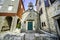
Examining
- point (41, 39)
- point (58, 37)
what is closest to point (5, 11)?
point (41, 39)

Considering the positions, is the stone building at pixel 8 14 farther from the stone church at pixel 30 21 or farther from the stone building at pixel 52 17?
the stone building at pixel 52 17

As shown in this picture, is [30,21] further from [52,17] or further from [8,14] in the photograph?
[52,17]

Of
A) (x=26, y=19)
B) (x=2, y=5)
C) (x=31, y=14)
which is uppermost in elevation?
(x=2, y=5)

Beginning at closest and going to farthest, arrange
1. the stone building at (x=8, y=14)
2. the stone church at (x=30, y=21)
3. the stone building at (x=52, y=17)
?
the stone building at (x=52, y=17) → the stone building at (x=8, y=14) → the stone church at (x=30, y=21)

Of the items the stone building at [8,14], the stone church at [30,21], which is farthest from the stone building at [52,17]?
the stone building at [8,14]

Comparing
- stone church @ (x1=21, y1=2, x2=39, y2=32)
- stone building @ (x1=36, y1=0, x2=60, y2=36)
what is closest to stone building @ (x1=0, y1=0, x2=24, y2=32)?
stone church @ (x1=21, y1=2, x2=39, y2=32)

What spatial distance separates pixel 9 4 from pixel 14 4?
109 cm

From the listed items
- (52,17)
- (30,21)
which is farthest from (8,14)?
(52,17)

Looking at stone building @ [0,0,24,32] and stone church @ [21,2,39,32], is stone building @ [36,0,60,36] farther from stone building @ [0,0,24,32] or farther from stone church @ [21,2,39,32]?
stone building @ [0,0,24,32]

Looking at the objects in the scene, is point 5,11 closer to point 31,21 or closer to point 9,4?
point 9,4

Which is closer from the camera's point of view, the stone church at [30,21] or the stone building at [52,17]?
the stone building at [52,17]

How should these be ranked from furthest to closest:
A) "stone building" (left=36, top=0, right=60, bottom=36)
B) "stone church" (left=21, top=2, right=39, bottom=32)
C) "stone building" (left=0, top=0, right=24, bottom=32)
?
"stone church" (left=21, top=2, right=39, bottom=32)
"stone building" (left=0, top=0, right=24, bottom=32)
"stone building" (left=36, top=0, right=60, bottom=36)

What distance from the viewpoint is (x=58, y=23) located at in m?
7.27

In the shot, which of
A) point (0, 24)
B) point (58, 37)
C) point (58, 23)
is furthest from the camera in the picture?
point (0, 24)
